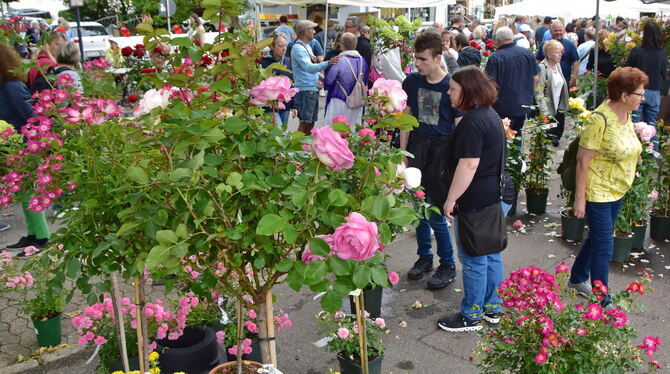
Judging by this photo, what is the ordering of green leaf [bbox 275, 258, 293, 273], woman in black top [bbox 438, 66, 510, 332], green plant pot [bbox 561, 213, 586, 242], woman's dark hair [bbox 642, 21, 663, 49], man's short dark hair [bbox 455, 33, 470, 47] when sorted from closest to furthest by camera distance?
green leaf [bbox 275, 258, 293, 273] < woman in black top [bbox 438, 66, 510, 332] < green plant pot [bbox 561, 213, 586, 242] < woman's dark hair [bbox 642, 21, 663, 49] < man's short dark hair [bbox 455, 33, 470, 47]

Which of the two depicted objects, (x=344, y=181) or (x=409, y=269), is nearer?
(x=344, y=181)

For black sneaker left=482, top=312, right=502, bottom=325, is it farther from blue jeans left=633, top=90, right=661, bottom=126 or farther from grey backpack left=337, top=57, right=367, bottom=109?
blue jeans left=633, top=90, right=661, bottom=126

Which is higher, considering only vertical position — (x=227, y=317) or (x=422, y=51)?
(x=422, y=51)

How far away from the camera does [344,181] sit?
208cm

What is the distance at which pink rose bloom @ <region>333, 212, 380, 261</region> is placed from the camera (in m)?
1.61

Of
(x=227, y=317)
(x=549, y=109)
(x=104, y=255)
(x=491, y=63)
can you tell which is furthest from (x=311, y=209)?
(x=549, y=109)

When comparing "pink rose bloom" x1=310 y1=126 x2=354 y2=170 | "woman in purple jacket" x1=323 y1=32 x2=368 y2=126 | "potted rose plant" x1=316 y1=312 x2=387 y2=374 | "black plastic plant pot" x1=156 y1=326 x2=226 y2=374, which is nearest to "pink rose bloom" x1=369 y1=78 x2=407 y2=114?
"pink rose bloom" x1=310 y1=126 x2=354 y2=170

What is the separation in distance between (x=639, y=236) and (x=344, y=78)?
→ 3.50 m

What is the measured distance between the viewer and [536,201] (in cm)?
666

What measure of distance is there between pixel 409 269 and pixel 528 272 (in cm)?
256

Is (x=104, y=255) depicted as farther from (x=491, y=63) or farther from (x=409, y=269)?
(x=491, y=63)

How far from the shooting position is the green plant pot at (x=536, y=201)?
6.63 meters

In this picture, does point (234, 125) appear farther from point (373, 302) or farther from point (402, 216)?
point (373, 302)

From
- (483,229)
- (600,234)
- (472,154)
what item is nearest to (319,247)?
(472,154)
